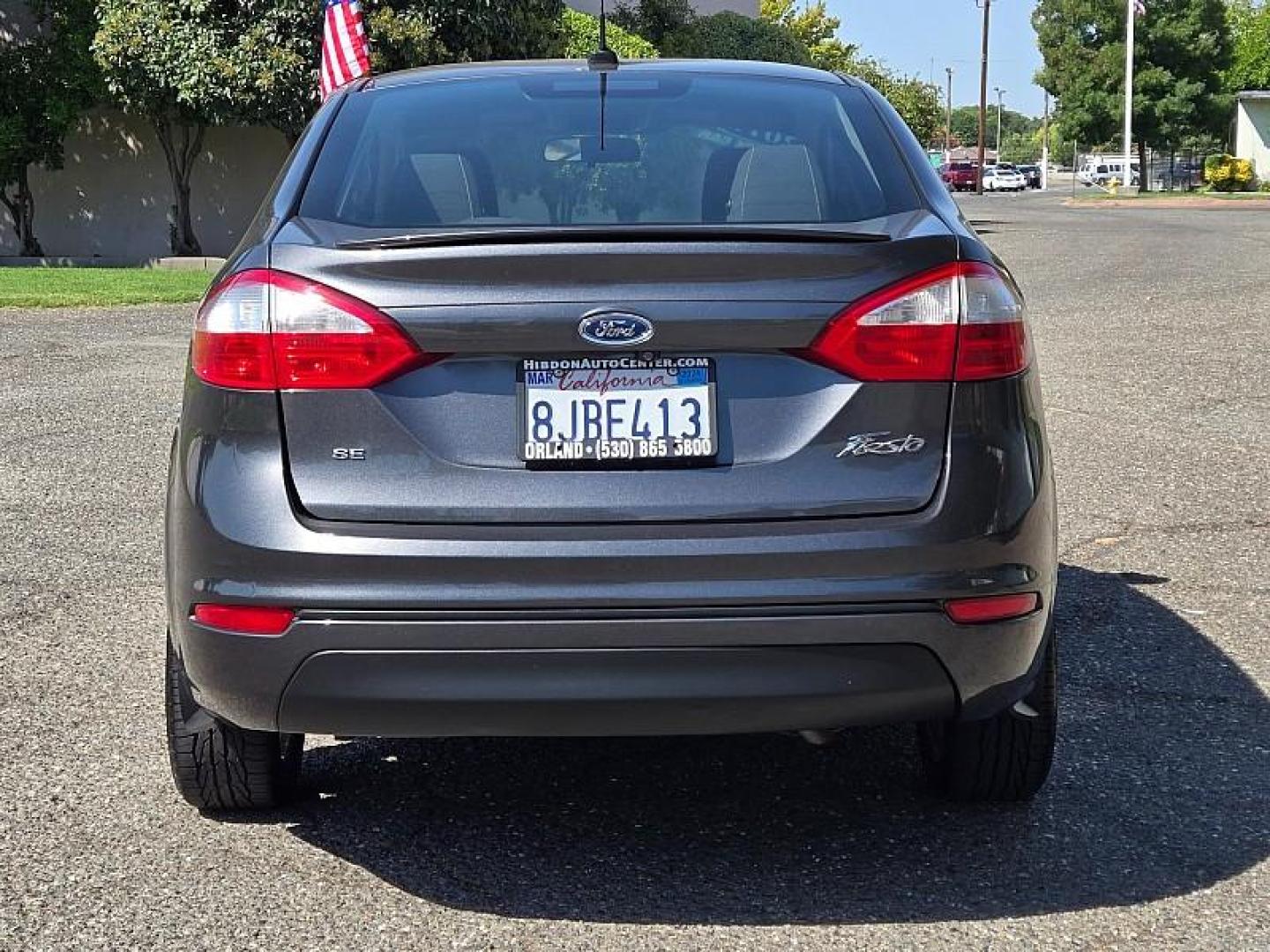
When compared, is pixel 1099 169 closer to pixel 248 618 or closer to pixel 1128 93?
pixel 1128 93

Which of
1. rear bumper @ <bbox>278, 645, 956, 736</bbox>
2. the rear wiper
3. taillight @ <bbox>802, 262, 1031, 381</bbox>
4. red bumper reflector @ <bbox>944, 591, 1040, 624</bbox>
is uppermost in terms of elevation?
the rear wiper

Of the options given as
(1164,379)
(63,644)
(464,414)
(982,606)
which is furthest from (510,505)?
(1164,379)

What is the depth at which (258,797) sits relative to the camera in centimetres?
377

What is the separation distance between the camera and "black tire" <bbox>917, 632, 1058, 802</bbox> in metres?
3.65

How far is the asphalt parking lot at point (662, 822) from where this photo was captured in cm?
331

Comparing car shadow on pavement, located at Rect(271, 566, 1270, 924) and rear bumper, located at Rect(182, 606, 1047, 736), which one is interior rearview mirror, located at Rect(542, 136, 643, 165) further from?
car shadow on pavement, located at Rect(271, 566, 1270, 924)

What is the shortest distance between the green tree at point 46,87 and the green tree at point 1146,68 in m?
48.5

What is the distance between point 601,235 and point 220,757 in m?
1.37

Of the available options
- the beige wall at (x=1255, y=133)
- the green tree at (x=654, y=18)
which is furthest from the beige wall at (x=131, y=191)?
the beige wall at (x=1255, y=133)

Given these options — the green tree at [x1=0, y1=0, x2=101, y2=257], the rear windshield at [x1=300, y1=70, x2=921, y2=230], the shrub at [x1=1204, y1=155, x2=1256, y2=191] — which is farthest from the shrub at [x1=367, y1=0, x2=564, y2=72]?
the shrub at [x1=1204, y1=155, x2=1256, y2=191]

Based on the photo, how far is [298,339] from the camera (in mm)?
3188

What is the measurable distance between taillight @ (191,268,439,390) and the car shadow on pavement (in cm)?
102

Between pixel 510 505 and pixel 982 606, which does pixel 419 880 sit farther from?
pixel 982 606

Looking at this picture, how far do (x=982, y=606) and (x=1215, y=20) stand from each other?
225 ft
